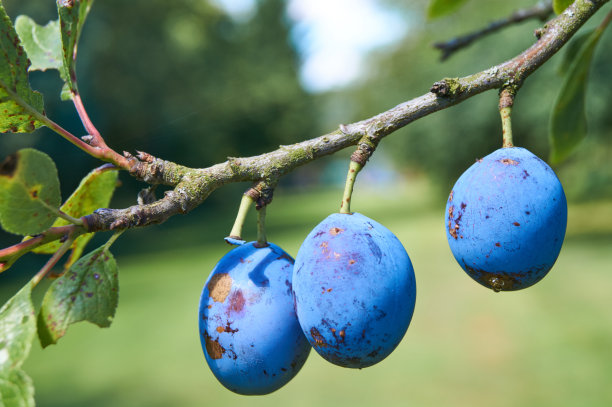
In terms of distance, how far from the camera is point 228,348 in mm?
903

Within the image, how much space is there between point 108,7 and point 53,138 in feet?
23.3

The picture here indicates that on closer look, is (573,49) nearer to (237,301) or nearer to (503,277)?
(503,277)

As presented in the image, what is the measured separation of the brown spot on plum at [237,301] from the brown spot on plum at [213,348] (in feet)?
0.22

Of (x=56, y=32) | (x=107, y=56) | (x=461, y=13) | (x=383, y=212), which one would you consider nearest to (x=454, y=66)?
(x=461, y=13)

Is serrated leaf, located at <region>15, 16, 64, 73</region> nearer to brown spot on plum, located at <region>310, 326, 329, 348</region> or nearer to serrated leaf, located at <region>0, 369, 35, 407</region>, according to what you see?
serrated leaf, located at <region>0, 369, 35, 407</region>

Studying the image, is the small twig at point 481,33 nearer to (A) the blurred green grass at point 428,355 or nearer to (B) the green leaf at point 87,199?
(B) the green leaf at point 87,199

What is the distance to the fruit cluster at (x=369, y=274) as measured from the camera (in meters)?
0.80

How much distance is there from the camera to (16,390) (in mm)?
710

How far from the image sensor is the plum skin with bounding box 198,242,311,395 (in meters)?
0.89

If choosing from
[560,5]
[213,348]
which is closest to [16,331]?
[213,348]

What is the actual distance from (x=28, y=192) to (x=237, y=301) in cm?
37

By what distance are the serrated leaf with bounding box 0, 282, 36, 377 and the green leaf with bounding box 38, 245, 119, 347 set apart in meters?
0.07

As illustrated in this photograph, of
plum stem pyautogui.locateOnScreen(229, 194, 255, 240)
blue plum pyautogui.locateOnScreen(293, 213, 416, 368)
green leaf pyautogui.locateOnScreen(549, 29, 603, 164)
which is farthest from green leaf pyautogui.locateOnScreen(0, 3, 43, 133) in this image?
green leaf pyautogui.locateOnScreen(549, 29, 603, 164)

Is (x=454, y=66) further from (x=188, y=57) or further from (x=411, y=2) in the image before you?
(x=188, y=57)
